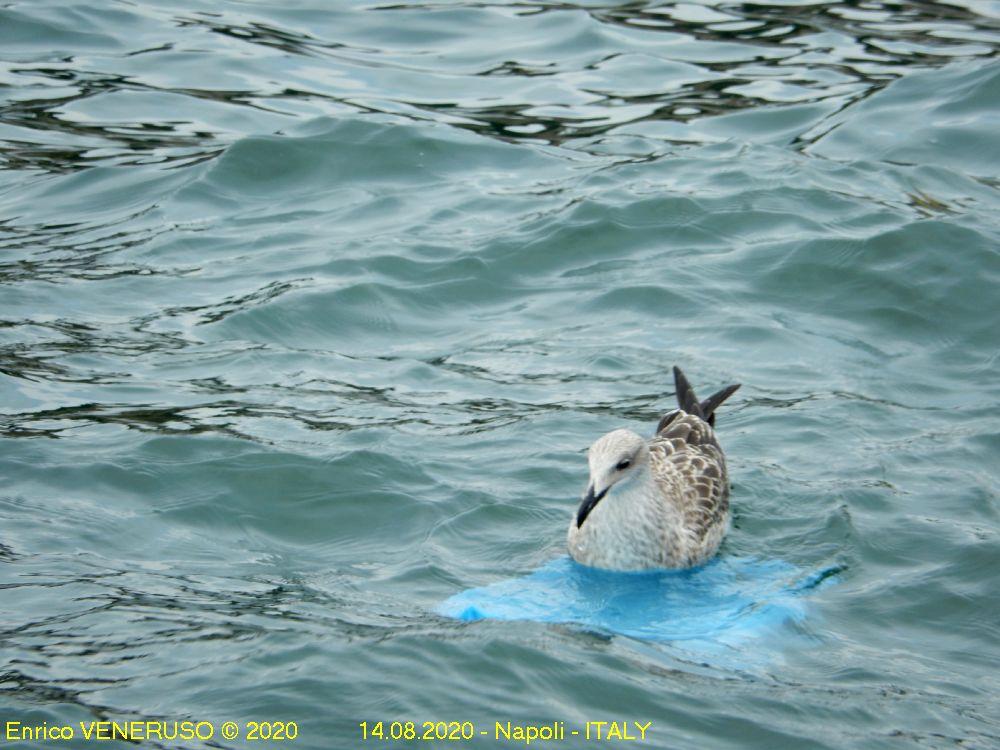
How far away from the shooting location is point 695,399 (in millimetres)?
8641

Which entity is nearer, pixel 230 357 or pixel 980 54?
pixel 230 357

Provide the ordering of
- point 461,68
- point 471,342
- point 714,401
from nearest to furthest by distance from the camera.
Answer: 1. point 714,401
2. point 471,342
3. point 461,68

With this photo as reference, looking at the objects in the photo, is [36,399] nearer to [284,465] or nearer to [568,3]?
[284,465]

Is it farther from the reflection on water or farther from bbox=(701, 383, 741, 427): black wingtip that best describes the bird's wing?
the reflection on water

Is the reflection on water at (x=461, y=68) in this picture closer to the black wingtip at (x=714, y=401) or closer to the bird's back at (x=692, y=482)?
the black wingtip at (x=714, y=401)

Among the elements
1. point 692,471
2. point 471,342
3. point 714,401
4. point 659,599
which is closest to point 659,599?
point 659,599

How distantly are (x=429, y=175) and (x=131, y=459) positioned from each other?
5.35m

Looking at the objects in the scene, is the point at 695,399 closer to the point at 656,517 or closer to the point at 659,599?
the point at 656,517

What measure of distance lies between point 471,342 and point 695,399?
2.02 metres

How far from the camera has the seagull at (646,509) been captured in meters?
7.33

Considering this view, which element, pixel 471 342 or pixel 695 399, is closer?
pixel 695 399

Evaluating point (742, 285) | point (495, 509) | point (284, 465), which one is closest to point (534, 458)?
point (495, 509)

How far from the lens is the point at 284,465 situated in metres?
8.30

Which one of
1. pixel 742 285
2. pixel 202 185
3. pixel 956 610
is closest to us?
pixel 956 610
